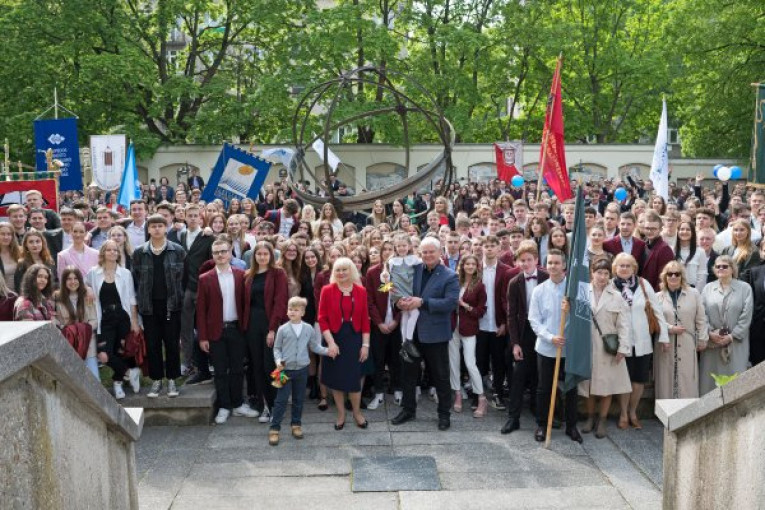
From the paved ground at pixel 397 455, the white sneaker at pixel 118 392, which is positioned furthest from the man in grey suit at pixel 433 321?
the white sneaker at pixel 118 392

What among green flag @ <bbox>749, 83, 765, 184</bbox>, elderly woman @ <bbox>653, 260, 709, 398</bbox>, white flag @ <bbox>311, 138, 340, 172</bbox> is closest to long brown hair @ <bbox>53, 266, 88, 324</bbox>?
elderly woman @ <bbox>653, 260, 709, 398</bbox>

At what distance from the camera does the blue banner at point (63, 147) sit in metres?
16.1

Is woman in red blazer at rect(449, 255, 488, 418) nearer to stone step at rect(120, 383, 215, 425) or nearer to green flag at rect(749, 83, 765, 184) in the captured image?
stone step at rect(120, 383, 215, 425)

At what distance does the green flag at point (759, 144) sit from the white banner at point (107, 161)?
14.7m

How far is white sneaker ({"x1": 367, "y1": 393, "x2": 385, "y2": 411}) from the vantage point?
9086 mm

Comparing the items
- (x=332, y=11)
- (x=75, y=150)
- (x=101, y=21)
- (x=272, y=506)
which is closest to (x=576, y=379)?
(x=272, y=506)

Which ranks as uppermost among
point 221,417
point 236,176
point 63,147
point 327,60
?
point 327,60

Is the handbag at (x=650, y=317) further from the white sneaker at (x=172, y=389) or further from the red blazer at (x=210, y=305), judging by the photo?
the white sneaker at (x=172, y=389)

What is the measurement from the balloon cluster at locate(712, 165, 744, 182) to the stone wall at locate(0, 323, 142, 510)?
19.0 m

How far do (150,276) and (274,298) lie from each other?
1.34 m

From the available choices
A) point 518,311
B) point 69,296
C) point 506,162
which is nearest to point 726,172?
point 506,162

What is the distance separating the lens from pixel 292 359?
26.4ft

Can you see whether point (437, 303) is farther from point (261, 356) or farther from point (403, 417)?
point (261, 356)

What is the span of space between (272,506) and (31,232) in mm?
4072
